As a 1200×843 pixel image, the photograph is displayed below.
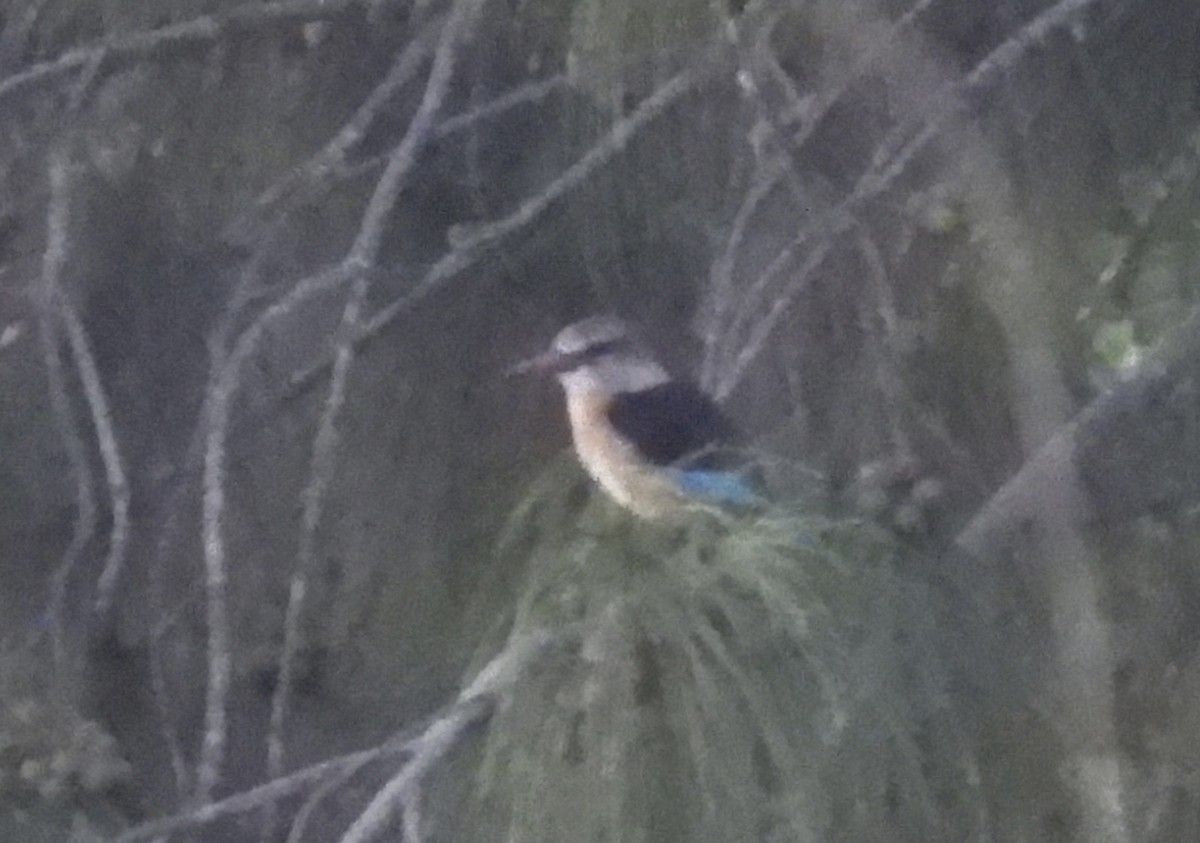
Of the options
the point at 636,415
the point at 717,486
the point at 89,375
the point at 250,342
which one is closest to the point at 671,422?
the point at 636,415

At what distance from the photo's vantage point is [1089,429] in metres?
1.16

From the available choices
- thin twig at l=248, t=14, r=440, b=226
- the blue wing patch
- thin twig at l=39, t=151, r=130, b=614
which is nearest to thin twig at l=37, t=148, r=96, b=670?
thin twig at l=39, t=151, r=130, b=614

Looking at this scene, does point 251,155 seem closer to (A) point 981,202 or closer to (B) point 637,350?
(B) point 637,350

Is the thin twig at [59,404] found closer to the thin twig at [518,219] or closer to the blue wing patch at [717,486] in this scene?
the thin twig at [518,219]

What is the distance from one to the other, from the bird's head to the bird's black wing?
12mm

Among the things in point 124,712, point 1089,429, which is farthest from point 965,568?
point 124,712

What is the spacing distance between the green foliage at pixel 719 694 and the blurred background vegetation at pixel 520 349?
2 cm

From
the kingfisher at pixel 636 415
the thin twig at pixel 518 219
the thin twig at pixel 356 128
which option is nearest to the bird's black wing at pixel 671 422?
the kingfisher at pixel 636 415

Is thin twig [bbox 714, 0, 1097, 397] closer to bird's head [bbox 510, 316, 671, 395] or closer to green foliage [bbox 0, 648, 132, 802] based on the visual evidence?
bird's head [bbox 510, 316, 671, 395]

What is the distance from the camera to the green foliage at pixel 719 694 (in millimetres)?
947

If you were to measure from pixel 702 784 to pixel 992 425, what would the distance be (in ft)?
1.23

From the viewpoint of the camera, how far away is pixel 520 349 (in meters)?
1.28

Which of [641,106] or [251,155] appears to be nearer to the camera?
[641,106]

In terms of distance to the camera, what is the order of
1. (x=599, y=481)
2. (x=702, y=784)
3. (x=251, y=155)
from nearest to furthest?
(x=702, y=784), (x=599, y=481), (x=251, y=155)
